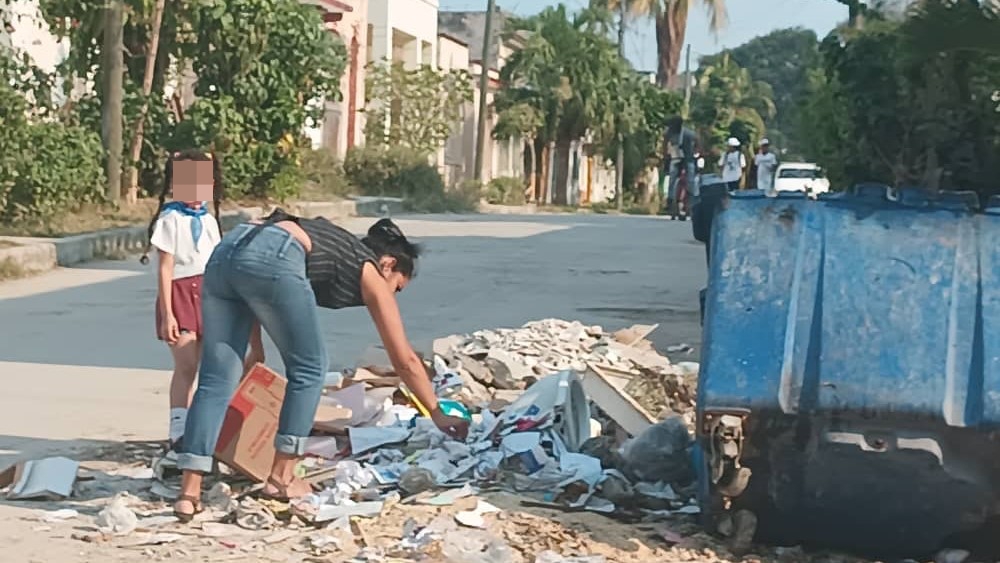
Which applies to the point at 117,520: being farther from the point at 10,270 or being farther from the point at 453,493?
the point at 10,270

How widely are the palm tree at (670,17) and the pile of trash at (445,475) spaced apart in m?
45.5

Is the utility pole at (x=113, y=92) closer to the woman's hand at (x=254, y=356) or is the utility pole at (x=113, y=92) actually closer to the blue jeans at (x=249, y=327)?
the woman's hand at (x=254, y=356)

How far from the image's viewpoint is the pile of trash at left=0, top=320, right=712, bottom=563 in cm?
557

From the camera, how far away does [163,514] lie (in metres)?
5.95

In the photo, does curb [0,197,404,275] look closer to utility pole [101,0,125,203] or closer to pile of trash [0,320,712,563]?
utility pole [101,0,125,203]

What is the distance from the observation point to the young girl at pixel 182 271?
21.9 ft

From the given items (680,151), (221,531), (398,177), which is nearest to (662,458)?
(221,531)

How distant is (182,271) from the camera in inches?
265

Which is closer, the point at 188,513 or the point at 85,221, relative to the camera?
the point at 188,513

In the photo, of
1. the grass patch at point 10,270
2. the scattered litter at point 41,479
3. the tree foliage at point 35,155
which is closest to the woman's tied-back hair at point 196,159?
the scattered litter at point 41,479

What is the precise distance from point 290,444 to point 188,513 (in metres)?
0.45

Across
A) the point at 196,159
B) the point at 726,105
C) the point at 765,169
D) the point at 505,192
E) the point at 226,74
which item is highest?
the point at 726,105

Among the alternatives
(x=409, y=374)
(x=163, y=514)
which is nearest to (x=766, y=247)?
(x=409, y=374)

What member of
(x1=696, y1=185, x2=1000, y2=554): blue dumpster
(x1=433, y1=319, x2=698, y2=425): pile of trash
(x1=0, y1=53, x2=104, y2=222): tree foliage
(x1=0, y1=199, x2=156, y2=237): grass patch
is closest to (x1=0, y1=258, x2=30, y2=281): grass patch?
(x1=0, y1=53, x2=104, y2=222): tree foliage
